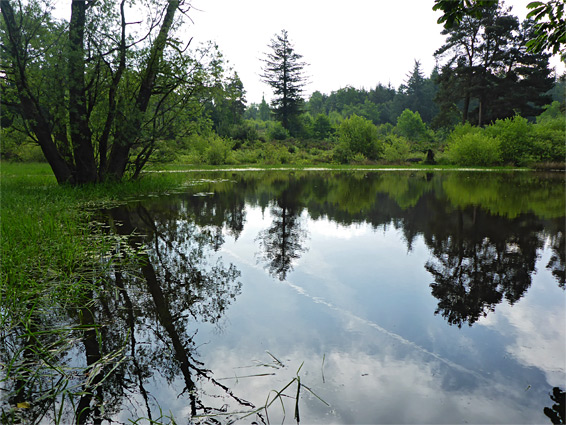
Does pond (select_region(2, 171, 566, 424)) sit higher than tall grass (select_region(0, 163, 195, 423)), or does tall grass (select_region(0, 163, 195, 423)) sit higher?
tall grass (select_region(0, 163, 195, 423))

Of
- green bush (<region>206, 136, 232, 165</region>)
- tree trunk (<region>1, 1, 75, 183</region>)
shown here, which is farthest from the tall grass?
green bush (<region>206, 136, 232, 165</region>)

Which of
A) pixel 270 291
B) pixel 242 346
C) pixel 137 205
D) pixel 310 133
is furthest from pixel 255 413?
pixel 310 133

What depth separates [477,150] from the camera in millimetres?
30250

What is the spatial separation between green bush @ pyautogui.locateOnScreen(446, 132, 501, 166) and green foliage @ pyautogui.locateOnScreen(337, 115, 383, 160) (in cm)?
800

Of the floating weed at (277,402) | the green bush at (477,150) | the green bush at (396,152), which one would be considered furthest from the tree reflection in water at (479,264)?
the green bush at (396,152)

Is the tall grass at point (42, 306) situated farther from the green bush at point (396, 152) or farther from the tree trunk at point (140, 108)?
the green bush at point (396, 152)

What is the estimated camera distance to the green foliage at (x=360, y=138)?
36.9 meters

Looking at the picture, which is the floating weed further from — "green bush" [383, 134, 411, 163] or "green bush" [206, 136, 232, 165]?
"green bush" [383, 134, 411, 163]

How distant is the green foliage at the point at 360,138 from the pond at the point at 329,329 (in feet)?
103

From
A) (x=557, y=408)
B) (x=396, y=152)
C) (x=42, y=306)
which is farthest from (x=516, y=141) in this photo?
(x=42, y=306)

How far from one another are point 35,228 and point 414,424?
5464mm

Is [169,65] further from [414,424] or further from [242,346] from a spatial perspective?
A: [414,424]

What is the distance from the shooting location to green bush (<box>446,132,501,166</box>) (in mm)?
29703

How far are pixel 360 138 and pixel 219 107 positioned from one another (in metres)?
26.8
